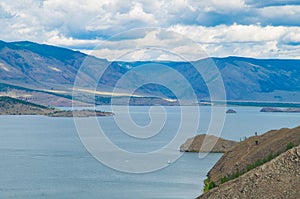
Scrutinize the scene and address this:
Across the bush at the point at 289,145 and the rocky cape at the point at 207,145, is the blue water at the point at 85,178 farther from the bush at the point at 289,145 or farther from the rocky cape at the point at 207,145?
the bush at the point at 289,145

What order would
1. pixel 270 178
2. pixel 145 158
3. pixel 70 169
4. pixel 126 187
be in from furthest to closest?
pixel 145 158 → pixel 70 169 → pixel 126 187 → pixel 270 178

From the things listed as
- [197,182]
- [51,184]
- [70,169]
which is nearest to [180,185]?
[197,182]

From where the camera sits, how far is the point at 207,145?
175 meters

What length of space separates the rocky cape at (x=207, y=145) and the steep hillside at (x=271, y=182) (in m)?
101

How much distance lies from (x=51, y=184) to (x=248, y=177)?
52.3 meters

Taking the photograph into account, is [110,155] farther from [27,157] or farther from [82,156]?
[27,157]

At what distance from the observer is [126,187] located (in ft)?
357

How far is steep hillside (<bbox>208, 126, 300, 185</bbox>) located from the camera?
95188mm

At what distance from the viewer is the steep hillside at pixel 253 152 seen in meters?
95.2

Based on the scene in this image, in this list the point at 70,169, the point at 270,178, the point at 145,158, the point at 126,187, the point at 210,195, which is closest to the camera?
the point at 270,178

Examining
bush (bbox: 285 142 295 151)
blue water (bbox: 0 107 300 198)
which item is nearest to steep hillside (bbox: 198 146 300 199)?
bush (bbox: 285 142 295 151)

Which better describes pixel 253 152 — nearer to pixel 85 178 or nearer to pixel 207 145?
pixel 85 178

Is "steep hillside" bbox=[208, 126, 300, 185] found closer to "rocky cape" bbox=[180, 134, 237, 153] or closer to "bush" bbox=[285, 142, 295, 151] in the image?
"bush" bbox=[285, 142, 295, 151]

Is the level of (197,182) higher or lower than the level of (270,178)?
higher
